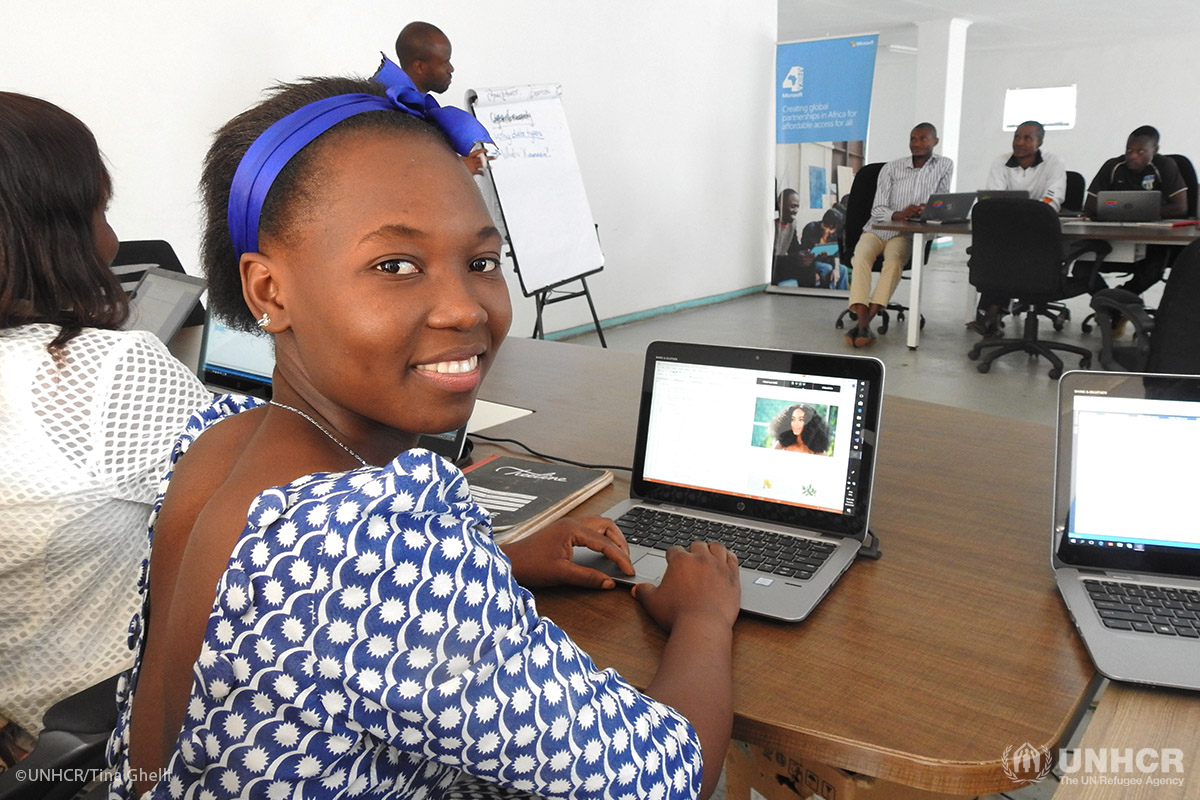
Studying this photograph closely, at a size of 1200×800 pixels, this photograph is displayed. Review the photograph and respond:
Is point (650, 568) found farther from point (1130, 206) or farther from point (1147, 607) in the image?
point (1130, 206)

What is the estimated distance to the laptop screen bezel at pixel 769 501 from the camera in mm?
1126

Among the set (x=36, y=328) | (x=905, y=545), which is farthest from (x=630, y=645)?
(x=36, y=328)

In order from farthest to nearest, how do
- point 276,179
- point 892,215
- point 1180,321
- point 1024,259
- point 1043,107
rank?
point 1043,107, point 892,215, point 1024,259, point 1180,321, point 276,179

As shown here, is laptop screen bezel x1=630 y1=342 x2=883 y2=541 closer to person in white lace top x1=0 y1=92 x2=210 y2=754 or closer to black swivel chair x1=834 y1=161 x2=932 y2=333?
person in white lace top x1=0 y1=92 x2=210 y2=754

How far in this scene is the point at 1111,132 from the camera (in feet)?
40.0

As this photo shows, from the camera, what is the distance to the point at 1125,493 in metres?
1.00

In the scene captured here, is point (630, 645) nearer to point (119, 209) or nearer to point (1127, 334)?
point (119, 209)

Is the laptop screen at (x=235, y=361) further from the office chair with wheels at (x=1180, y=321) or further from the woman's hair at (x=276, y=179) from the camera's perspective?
the office chair with wheels at (x=1180, y=321)

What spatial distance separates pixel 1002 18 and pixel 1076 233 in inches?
249

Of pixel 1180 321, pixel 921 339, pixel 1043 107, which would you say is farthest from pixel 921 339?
pixel 1043 107

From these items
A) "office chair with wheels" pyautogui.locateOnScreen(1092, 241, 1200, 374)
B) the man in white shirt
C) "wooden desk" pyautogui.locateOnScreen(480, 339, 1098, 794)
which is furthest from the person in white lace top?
the man in white shirt

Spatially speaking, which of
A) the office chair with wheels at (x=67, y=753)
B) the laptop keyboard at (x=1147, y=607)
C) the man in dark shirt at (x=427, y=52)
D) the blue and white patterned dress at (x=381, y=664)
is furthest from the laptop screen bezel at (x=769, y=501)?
the man in dark shirt at (x=427, y=52)

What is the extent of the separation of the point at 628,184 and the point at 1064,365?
3058 mm

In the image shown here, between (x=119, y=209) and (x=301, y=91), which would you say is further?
(x=119, y=209)
